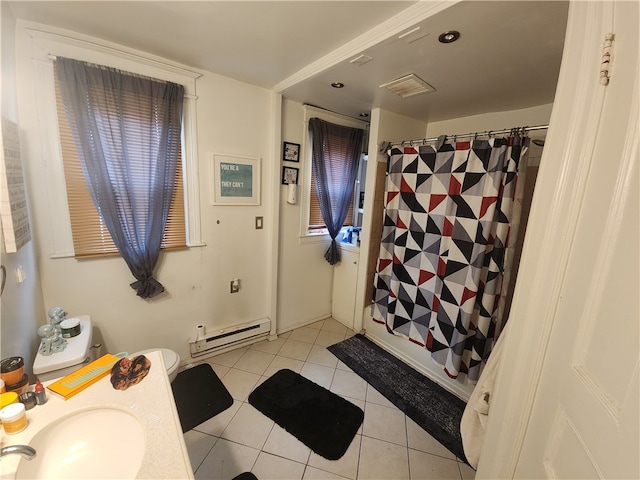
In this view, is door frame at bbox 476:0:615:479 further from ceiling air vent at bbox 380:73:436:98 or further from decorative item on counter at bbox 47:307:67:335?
decorative item on counter at bbox 47:307:67:335

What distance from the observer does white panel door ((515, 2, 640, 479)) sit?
→ 531 mm

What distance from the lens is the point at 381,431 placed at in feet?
5.44

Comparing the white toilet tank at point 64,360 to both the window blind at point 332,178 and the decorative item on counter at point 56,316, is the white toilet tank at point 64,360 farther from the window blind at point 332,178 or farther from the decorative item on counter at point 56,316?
the window blind at point 332,178

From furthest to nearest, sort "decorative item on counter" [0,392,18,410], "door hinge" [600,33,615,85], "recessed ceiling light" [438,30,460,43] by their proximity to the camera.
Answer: "recessed ceiling light" [438,30,460,43], "decorative item on counter" [0,392,18,410], "door hinge" [600,33,615,85]

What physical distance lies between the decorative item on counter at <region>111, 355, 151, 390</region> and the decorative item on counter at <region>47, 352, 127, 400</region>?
1.6 inches

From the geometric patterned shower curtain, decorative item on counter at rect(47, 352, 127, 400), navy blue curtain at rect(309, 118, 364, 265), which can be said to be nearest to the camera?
decorative item on counter at rect(47, 352, 127, 400)

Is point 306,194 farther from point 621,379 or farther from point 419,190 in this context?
point 621,379

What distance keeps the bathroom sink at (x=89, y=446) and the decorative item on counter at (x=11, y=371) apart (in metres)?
0.24

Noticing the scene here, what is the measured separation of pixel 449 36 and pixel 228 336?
2564mm

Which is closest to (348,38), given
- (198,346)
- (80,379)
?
(80,379)

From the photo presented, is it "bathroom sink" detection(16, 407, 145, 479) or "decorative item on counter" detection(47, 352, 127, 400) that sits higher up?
"decorative item on counter" detection(47, 352, 127, 400)

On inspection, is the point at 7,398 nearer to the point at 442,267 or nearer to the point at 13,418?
the point at 13,418

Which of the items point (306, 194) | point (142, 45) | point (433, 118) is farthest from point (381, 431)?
point (142, 45)

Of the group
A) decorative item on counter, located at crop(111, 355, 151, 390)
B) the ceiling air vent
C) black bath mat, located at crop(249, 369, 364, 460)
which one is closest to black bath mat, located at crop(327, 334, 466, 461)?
black bath mat, located at crop(249, 369, 364, 460)
